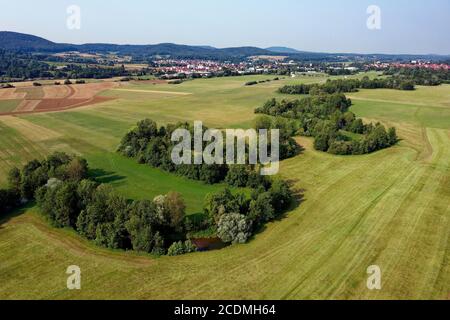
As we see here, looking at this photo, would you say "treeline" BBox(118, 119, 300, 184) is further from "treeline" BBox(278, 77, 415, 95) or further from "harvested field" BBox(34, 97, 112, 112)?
"treeline" BBox(278, 77, 415, 95)

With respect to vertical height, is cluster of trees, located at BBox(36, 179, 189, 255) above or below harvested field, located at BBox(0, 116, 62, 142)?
below

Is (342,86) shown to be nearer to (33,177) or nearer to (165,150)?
(165,150)

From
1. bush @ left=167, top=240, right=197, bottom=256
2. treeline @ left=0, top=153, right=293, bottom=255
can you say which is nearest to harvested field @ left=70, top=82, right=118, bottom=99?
treeline @ left=0, top=153, right=293, bottom=255

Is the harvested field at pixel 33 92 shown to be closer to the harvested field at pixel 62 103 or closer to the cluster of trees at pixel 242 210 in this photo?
the harvested field at pixel 62 103

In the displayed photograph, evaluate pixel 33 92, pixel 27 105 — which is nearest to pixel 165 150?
pixel 27 105
